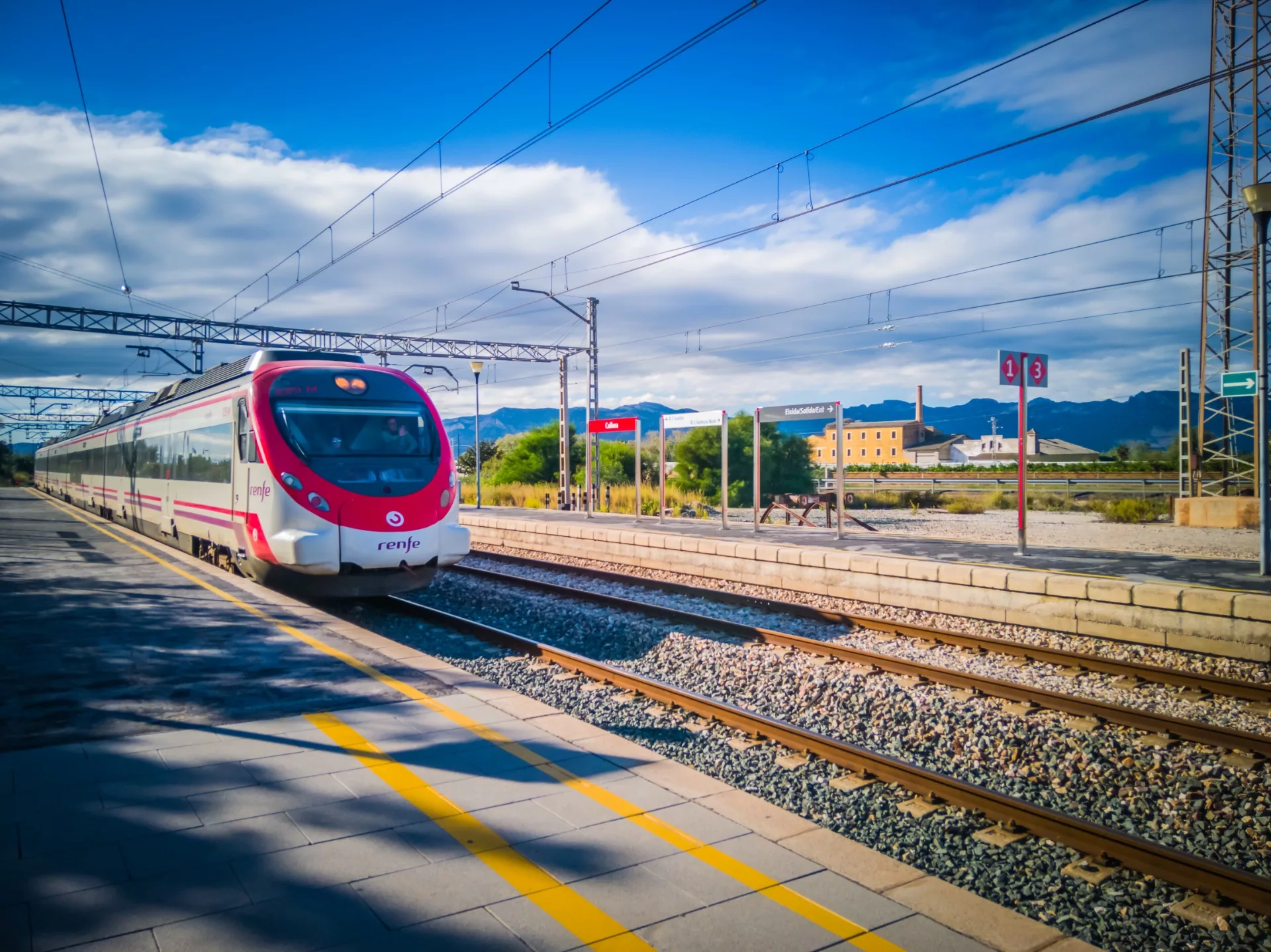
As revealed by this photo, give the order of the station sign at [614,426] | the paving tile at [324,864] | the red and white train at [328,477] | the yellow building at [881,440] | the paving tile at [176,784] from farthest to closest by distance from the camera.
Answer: the yellow building at [881,440] < the station sign at [614,426] < the red and white train at [328,477] < the paving tile at [176,784] < the paving tile at [324,864]

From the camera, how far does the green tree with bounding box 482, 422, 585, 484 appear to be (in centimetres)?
4128

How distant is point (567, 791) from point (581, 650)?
4614 mm

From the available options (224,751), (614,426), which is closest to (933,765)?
(224,751)

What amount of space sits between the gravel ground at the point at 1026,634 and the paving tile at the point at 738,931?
6.48 m

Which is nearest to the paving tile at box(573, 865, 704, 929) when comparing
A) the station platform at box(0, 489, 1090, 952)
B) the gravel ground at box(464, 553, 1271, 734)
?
the station platform at box(0, 489, 1090, 952)

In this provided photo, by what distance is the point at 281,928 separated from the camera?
9.73ft

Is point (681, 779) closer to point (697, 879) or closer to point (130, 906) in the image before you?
point (697, 879)

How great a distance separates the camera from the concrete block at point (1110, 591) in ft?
28.5

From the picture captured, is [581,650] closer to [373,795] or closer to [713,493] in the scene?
[373,795]

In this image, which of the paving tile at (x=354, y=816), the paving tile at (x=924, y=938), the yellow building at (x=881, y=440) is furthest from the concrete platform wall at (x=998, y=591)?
the yellow building at (x=881, y=440)

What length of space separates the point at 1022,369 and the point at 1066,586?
4.67 metres

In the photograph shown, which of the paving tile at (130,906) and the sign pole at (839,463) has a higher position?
the sign pole at (839,463)

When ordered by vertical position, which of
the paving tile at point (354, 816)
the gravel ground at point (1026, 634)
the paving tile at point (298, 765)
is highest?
the paving tile at point (298, 765)

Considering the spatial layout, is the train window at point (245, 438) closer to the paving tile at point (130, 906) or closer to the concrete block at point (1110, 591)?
the paving tile at point (130, 906)
